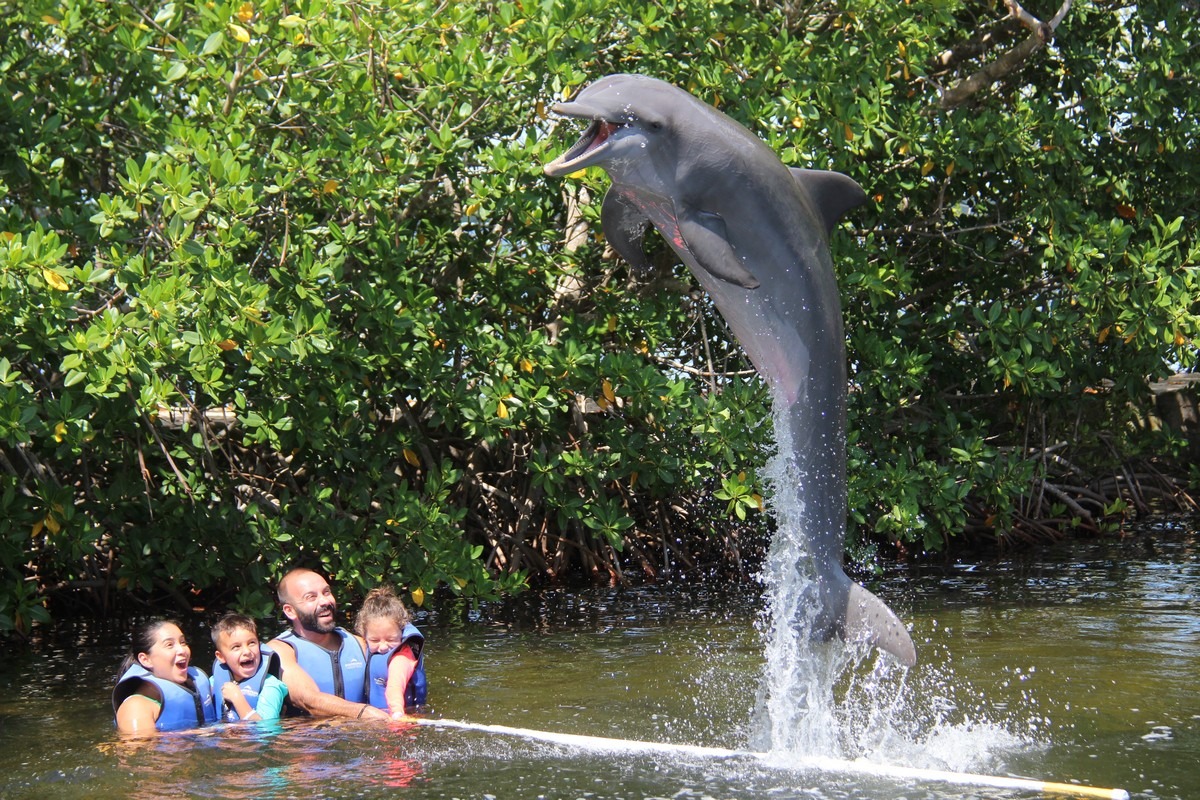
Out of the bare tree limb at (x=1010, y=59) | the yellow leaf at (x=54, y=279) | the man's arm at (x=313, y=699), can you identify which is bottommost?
the man's arm at (x=313, y=699)

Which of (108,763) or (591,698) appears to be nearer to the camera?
(108,763)

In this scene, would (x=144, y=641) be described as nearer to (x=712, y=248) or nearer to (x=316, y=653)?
(x=316, y=653)

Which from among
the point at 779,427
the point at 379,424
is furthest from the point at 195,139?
the point at 779,427

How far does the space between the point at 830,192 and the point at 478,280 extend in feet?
15.6

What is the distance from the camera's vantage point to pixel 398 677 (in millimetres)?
7508

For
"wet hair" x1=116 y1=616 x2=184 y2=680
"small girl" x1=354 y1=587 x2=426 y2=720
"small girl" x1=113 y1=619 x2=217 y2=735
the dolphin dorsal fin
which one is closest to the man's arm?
"small girl" x1=354 y1=587 x2=426 y2=720

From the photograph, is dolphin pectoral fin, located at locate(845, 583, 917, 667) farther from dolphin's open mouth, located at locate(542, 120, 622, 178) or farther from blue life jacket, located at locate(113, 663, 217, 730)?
blue life jacket, located at locate(113, 663, 217, 730)

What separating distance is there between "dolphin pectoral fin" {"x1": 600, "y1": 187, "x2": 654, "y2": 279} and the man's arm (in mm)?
2862

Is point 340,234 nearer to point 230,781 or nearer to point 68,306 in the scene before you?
point 68,306

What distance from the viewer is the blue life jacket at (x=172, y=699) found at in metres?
7.16

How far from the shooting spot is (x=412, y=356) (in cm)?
941

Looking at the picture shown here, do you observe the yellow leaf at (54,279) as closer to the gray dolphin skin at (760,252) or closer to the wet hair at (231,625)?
the wet hair at (231,625)

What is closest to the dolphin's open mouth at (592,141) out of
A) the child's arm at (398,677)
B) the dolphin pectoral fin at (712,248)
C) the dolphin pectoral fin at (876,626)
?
the dolphin pectoral fin at (712,248)

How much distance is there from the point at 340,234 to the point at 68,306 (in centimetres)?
180
